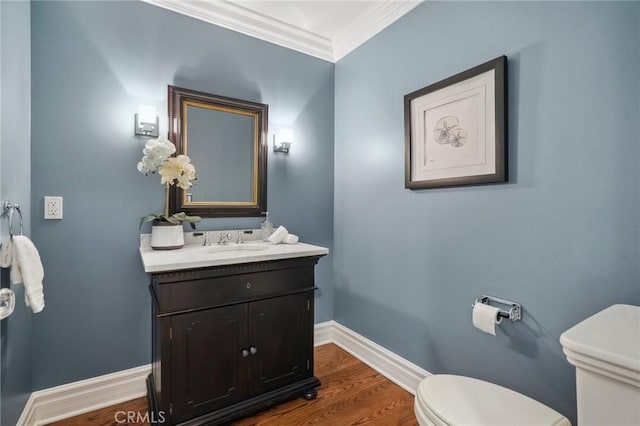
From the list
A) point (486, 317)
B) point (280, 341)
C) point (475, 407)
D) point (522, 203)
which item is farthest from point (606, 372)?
point (280, 341)

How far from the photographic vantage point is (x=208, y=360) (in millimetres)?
1450

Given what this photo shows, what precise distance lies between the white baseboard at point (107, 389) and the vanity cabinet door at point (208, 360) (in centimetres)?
62

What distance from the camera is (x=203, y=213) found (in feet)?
6.54

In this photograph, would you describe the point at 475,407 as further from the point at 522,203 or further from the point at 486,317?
the point at 522,203

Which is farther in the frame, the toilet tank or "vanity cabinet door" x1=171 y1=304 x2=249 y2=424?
"vanity cabinet door" x1=171 y1=304 x2=249 y2=424

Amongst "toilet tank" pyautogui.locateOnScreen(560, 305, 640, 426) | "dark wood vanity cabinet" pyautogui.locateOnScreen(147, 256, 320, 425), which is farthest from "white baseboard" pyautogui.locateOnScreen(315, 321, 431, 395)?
"toilet tank" pyautogui.locateOnScreen(560, 305, 640, 426)

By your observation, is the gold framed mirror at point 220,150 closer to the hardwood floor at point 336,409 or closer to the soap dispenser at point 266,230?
the soap dispenser at point 266,230

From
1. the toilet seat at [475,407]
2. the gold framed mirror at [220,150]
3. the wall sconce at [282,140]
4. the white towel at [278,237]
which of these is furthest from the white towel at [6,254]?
the toilet seat at [475,407]

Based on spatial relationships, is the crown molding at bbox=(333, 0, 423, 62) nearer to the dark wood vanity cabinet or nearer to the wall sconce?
the wall sconce

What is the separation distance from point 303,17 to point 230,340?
7.33 ft

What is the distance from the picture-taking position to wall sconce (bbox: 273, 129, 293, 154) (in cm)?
227

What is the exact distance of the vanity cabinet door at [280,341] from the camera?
1587 millimetres

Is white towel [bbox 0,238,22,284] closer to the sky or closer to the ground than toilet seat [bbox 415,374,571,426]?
closer to the sky

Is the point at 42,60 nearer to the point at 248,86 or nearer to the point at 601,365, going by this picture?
the point at 248,86
